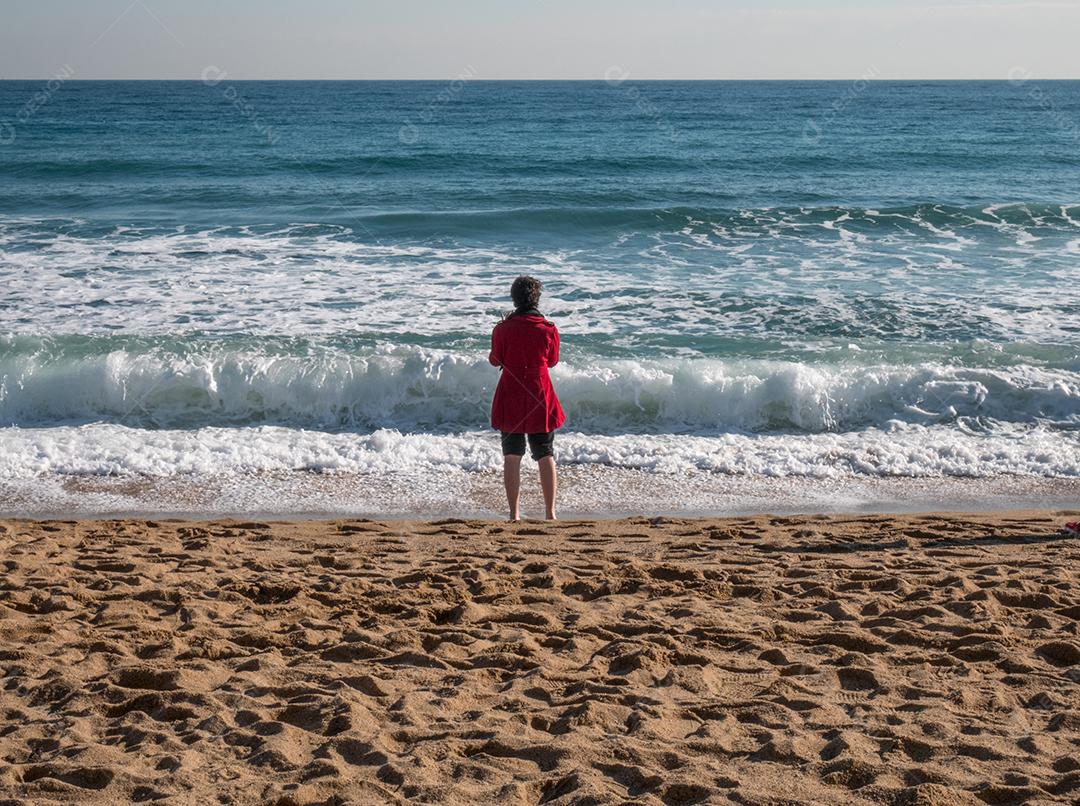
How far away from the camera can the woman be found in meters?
6.48

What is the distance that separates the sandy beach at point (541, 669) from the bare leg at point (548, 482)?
692 millimetres

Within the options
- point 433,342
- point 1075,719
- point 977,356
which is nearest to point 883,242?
point 977,356

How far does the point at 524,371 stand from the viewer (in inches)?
258

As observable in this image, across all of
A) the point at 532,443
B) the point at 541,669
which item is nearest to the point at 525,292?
the point at 532,443

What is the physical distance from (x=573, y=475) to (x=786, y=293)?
629 cm

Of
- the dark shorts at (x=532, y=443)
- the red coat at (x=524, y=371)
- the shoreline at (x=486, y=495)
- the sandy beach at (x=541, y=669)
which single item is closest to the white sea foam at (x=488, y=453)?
the shoreline at (x=486, y=495)

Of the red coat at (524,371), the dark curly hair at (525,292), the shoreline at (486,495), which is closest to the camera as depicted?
the dark curly hair at (525,292)

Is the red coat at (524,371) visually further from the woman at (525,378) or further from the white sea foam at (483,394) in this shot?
the white sea foam at (483,394)

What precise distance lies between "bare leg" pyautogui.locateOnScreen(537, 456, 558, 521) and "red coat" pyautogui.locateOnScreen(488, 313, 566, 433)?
0.77ft

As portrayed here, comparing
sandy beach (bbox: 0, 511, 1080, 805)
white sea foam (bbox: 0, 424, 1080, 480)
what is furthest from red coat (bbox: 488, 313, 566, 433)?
white sea foam (bbox: 0, 424, 1080, 480)

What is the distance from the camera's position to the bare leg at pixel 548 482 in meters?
6.77

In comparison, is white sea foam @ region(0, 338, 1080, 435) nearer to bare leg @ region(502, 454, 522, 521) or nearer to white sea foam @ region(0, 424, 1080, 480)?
white sea foam @ region(0, 424, 1080, 480)

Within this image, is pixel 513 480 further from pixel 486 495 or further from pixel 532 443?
pixel 486 495

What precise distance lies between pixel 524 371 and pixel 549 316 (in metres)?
5.86
